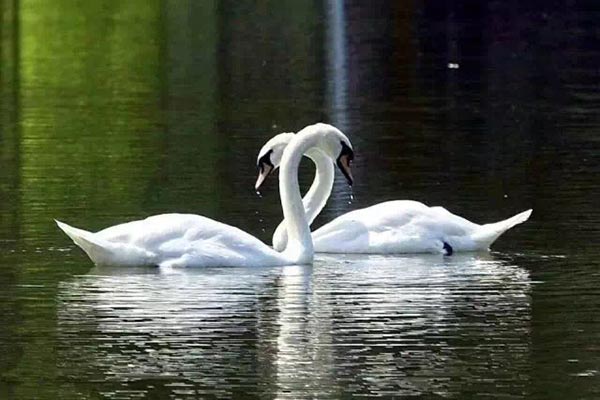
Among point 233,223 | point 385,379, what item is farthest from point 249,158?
point 385,379

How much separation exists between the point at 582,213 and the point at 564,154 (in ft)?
15.4

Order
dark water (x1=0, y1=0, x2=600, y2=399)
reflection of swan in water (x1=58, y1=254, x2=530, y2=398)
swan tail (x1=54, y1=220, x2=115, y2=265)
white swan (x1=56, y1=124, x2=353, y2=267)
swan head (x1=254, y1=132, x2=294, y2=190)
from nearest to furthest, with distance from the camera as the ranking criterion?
reflection of swan in water (x1=58, y1=254, x2=530, y2=398) → dark water (x1=0, y1=0, x2=600, y2=399) → swan tail (x1=54, y1=220, x2=115, y2=265) → white swan (x1=56, y1=124, x2=353, y2=267) → swan head (x1=254, y1=132, x2=294, y2=190)

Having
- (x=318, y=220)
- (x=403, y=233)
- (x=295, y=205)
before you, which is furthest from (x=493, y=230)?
(x=318, y=220)

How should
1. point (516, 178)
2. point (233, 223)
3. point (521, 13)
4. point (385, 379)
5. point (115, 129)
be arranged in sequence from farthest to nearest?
point (521, 13) → point (115, 129) → point (516, 178) → point (233, 223) → point (385, 379)

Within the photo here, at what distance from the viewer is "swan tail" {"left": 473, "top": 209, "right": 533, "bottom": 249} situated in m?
16.5

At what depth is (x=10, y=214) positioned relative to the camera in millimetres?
17891

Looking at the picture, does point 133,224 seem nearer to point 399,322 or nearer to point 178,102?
point 399,322

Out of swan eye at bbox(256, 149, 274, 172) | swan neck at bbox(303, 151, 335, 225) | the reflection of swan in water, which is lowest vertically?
the reflection of swan in water

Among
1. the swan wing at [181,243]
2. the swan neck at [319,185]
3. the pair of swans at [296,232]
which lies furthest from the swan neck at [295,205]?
the swan neck at [319,185]

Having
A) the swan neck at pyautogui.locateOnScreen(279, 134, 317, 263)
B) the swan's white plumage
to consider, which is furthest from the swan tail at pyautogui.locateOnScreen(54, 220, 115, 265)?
the swan's white plumage

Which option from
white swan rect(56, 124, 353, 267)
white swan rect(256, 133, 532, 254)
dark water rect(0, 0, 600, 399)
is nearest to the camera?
dark water rect(0, 0, 600, 399)

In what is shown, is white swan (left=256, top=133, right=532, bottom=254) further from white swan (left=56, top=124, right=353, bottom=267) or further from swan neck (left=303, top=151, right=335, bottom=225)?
white swan (left=56, top=124, right=353, bottom=267)

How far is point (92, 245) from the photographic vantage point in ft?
50.0

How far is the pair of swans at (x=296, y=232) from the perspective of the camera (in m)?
15.5
